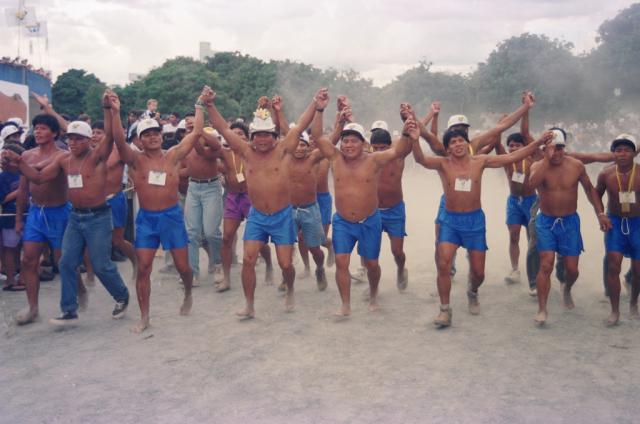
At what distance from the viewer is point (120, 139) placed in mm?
6402

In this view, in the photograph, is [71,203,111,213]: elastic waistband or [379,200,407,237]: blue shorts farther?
[379,200,407,237]: blue shorts

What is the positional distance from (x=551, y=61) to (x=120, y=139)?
19.5 meters

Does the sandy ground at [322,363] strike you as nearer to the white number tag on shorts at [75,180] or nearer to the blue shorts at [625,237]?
the blue shorts at [625,237]

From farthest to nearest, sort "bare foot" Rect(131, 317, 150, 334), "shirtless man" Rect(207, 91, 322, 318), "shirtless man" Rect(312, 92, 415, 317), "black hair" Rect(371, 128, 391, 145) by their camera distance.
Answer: "black hair" Rect(371, 128, 391, 145), "shirtless man" Rect(312, 92, 415, 317), "shirtless man" Rect(207, 91, 322, 318), "bare foot" Rect(131, 317, 150, 334)

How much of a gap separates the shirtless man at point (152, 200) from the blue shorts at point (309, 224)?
6.02 feet

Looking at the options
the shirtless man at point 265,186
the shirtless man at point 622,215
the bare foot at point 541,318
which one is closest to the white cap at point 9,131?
the shirtless man at point 265,186

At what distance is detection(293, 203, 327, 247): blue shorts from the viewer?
27.1 feet

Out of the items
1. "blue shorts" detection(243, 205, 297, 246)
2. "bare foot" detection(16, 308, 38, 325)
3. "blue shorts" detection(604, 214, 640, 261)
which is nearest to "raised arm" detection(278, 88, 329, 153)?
"blue shorts" detection(243, 205, 297, 246)

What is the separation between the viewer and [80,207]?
266 inches

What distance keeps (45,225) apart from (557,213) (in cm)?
538

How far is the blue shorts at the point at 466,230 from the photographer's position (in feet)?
22.6

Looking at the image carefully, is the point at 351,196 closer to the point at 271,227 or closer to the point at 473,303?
the point at 271,227

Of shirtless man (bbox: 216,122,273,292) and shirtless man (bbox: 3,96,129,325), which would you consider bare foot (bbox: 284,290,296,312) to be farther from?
shirtless man (bbox: 3,96,129,325)

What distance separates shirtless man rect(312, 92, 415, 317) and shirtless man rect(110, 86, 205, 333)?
151 cm
